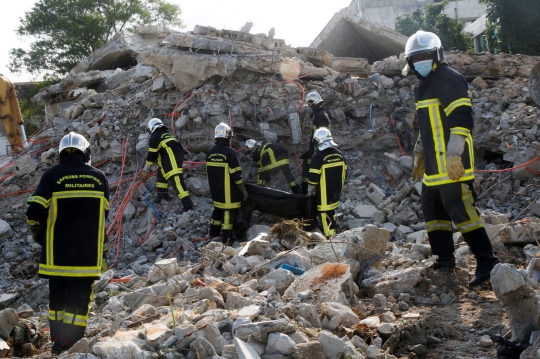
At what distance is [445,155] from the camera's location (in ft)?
14.5

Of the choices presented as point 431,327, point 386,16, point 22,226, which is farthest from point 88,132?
point 386,16

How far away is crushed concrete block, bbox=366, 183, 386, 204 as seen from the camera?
9.38 meters

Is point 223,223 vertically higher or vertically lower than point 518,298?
lower

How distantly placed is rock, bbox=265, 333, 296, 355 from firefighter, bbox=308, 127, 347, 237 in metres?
4.88

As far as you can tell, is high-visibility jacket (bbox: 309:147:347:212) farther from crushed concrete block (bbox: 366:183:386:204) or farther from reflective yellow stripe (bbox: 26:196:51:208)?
reflective yellow stripe (bbox: 26:196:51:208)

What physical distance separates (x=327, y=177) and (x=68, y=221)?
165 inches

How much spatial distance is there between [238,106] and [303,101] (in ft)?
3.67

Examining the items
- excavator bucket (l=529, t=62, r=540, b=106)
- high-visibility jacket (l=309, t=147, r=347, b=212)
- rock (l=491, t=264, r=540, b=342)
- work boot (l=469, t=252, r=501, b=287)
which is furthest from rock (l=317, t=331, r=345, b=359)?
excavator bucket (l=529, t=62, r=540, b=106)

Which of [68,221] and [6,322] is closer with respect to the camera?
[6,322]

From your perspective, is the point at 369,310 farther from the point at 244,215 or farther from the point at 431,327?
the point at 244,215

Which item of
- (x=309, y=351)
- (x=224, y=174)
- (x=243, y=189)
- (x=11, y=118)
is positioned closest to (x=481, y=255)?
(x=309, y=351)

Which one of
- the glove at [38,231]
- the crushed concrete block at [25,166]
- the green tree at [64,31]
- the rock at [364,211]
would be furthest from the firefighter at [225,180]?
the green tree at [64,31]

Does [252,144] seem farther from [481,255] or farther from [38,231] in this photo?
[481,255]

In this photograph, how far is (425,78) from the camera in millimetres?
4605
